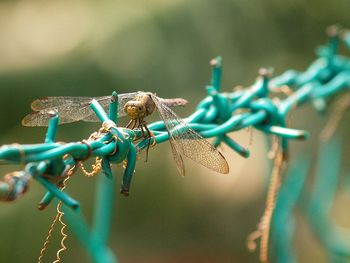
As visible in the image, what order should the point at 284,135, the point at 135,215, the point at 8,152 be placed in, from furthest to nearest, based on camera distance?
the point at 135,215 < the point at 284,135 < the point at 8,152

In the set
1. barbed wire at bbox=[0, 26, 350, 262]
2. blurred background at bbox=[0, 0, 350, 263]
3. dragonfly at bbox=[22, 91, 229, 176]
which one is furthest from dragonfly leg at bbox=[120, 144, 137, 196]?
blurred background at bbox=[0, 0, 350, 263]

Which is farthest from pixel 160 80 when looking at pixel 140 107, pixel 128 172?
pixel 128 172

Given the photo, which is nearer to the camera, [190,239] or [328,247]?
[328,247]

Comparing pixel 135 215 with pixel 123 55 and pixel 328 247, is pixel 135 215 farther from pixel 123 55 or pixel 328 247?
pixel 328 247

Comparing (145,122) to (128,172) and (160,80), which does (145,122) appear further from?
(160,80)

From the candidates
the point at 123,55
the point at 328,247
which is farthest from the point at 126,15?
the point at 328,247

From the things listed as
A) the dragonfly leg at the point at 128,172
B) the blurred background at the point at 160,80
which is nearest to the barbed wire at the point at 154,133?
the dragonfly leg at the point at 128,172

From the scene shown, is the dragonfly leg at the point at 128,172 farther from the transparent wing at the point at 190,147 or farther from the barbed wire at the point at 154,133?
the transparent wing at the point at 190,147
